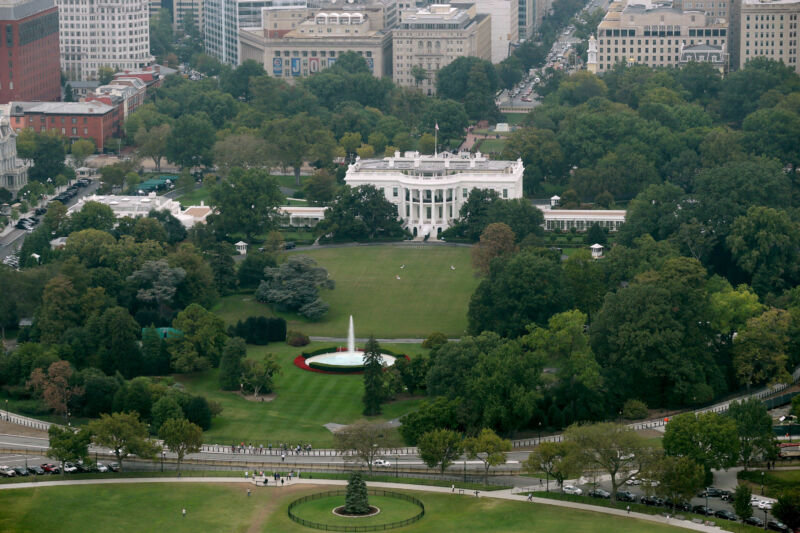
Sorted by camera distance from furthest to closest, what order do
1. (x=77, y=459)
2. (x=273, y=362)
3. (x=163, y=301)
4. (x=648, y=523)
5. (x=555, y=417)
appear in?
(x=163, y=301), (x=273, y=362), (x=555, y=417), (x=77, y=459), (x=648, y=523)

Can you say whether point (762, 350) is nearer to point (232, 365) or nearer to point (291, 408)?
point (291, 408)

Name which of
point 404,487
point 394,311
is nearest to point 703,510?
point 404,487

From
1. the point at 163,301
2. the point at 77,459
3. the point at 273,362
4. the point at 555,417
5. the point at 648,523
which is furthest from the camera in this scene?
the point at 163,301

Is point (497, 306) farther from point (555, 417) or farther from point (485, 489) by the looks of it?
point (485, 489)

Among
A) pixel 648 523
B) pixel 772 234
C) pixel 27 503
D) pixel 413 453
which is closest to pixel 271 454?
pixel 413 453

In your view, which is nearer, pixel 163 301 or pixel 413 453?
pixel 413 453

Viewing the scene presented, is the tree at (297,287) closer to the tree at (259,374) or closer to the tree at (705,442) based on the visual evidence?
the tree at (259,374)
